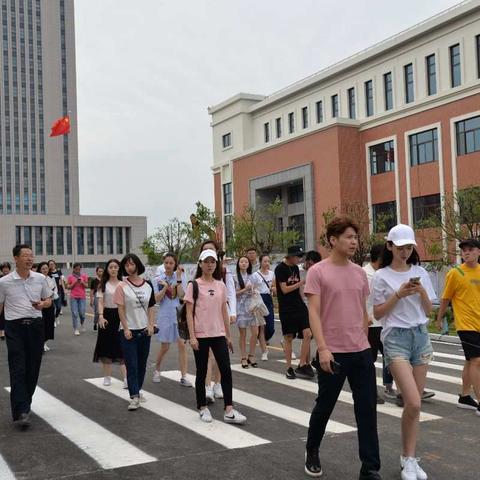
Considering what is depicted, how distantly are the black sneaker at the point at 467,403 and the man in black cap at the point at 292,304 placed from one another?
2610 mm

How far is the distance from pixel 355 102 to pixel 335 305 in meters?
47.5

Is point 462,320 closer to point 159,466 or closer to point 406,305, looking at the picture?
point 406,305

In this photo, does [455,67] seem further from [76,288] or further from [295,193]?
[76,288]

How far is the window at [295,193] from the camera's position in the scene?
180 feet

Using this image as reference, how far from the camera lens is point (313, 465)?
16.1 feet

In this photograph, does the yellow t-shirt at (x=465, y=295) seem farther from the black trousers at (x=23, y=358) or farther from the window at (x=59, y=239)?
the window at (x=59, y=239)

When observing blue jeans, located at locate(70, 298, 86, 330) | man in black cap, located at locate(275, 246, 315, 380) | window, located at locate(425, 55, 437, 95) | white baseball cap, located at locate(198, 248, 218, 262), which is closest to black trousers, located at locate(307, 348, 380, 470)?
white baseball cap, located at locate(198, 248, 218, 262)

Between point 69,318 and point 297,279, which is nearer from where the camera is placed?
point 297,279

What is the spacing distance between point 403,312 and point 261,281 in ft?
20.2

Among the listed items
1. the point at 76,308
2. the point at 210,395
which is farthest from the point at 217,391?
the point at 76,308

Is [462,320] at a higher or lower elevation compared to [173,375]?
higher

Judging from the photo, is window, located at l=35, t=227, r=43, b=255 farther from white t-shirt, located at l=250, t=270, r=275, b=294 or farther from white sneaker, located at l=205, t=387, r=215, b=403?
white sneaker, located at l=205, t=387, r=215, b=403

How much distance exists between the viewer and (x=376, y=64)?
157ft

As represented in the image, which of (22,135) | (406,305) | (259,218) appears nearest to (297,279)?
(406,305)
